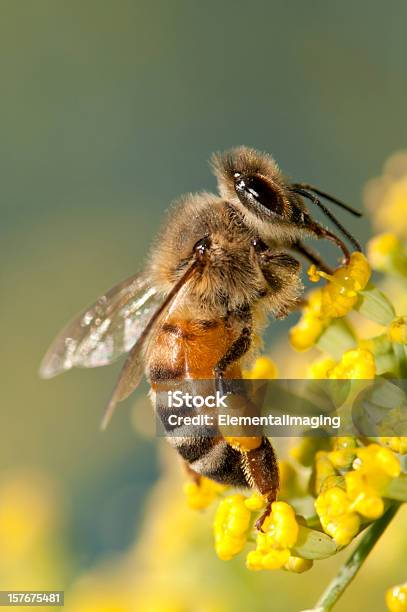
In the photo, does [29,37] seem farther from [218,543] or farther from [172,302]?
[218,543]

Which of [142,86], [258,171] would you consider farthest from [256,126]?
[258,171]

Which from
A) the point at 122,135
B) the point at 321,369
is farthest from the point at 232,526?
the point at 122,135

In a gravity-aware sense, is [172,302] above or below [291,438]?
above

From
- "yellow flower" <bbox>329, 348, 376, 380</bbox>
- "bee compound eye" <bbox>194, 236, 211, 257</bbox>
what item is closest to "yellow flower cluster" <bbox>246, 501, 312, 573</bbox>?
"yellow flower" <bbox>329, 348, 376, 380</bbox>

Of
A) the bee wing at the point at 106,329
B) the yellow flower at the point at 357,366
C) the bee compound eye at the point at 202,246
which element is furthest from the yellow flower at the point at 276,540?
the bee wing at the point at 106,329

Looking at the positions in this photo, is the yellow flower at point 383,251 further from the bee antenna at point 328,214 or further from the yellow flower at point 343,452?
the yellow flower at point 343,452

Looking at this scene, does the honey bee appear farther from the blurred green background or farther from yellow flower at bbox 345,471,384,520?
the blurred green background
